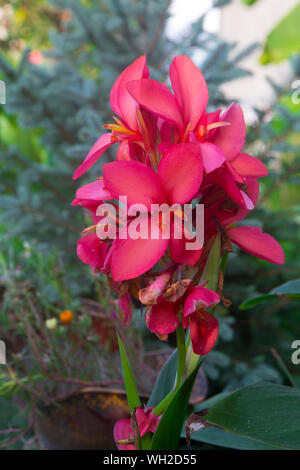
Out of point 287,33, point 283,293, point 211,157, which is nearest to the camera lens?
point 211,157

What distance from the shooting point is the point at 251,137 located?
831mm

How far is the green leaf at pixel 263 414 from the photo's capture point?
9.7 inches

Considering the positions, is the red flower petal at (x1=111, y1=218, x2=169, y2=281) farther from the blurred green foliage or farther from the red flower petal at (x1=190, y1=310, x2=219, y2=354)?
the blurred green foliage

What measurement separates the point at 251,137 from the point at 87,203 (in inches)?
25.3

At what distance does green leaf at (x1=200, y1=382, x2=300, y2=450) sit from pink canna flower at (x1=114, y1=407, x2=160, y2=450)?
0.05m

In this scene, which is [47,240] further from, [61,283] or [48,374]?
[48,374]

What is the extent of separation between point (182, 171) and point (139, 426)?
19cm

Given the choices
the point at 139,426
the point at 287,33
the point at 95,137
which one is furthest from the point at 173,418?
the point at 287,33

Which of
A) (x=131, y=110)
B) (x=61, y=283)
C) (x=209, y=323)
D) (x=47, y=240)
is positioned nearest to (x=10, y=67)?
(x=47, y=240)

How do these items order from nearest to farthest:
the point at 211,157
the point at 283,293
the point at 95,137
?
the point at 211,157
the point at 283,293
the point at 95,137

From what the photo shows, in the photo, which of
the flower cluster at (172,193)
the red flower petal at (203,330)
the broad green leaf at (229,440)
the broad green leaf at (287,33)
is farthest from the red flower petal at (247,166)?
the broad green leaf at (287,33)

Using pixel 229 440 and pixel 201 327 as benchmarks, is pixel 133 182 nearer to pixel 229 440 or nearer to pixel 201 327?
pixel 201 327

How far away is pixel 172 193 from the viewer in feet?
0.79

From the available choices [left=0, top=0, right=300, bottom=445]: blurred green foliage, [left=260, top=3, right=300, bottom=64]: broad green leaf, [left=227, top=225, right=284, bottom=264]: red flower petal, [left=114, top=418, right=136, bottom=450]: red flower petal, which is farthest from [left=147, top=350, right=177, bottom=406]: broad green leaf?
[left=260, top=3, right=300, bottom=64]: broad green leaf
